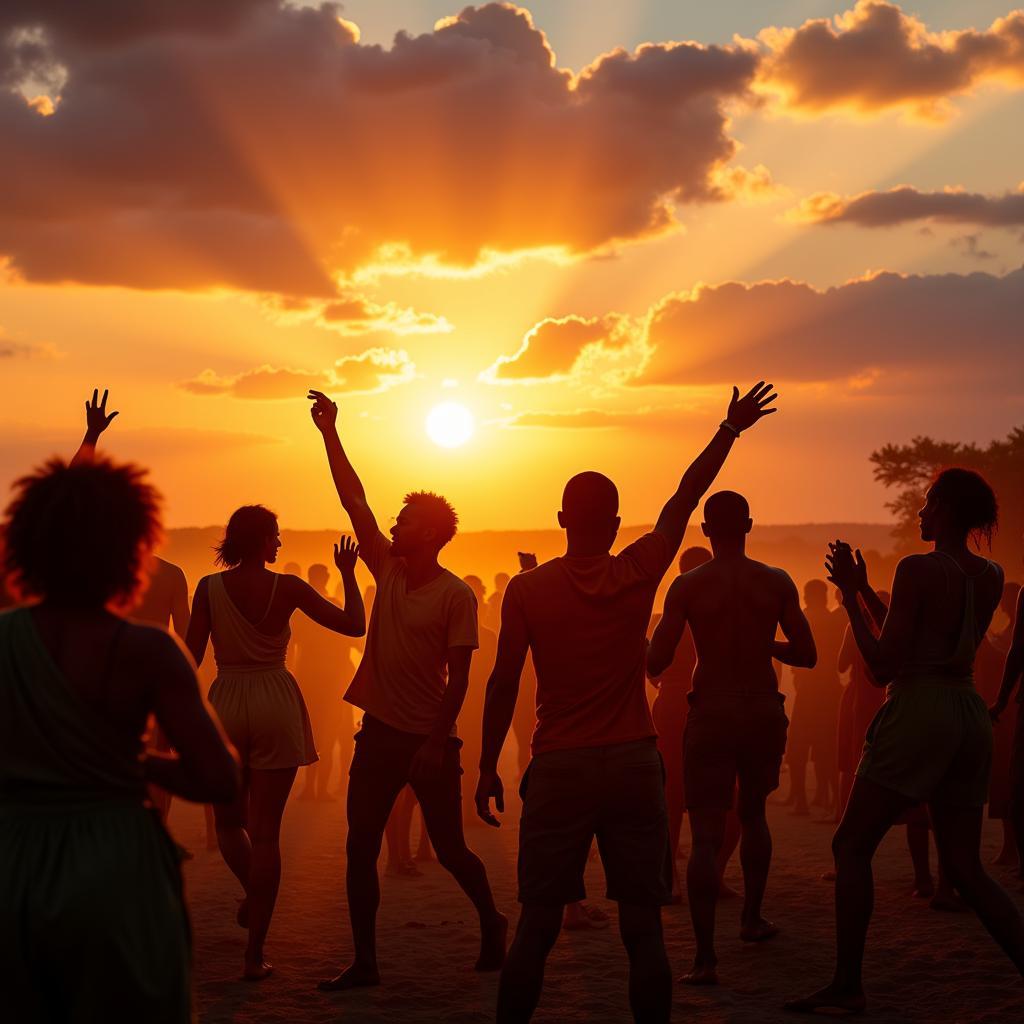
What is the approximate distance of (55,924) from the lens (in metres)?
3.41

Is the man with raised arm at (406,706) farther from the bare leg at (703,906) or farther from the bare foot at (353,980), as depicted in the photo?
the bare leg at (703,906)

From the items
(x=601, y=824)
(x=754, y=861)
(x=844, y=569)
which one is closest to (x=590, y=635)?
(x=601, y=824)

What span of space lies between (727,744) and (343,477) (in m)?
2.60

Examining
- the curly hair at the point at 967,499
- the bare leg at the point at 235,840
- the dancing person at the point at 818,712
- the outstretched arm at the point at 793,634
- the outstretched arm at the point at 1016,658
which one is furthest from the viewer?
the dancing person at the point at 818,712

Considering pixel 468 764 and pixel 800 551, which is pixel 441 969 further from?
pixel 800 551

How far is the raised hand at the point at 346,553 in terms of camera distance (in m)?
7.48

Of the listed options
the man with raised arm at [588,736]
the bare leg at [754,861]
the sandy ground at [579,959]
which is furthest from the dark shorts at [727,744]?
the man with raised arm at [588,736]

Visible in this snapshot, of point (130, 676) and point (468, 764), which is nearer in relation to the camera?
point (130, 676)

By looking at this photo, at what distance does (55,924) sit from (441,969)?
5016 millimetres

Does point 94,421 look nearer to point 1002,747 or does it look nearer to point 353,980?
point 353,980

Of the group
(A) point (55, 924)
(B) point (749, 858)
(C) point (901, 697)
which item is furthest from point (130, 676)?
(B) point (749, 858)

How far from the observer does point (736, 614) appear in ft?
25.9

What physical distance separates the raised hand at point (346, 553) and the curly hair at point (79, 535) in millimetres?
3767

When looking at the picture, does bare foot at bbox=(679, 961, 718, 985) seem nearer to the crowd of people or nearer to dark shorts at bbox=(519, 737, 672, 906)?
the crowd of people
